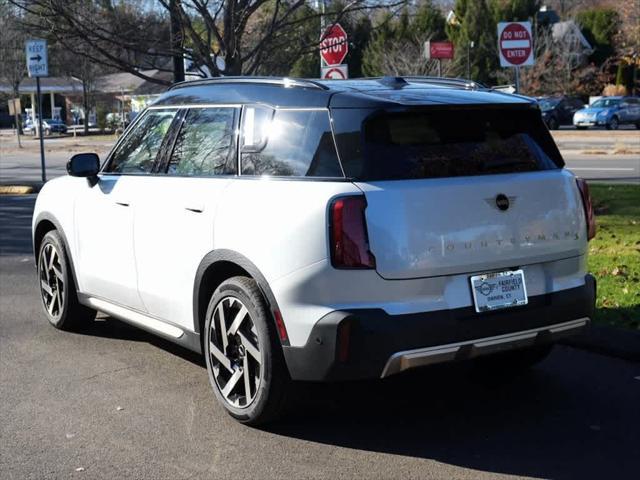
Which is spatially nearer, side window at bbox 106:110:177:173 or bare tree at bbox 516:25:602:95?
side window at bbox 106:110:177:173

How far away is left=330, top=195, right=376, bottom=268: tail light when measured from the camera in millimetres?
4465

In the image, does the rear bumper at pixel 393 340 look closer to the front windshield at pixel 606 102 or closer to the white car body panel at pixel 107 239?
the white car body panel at pixel 107 239

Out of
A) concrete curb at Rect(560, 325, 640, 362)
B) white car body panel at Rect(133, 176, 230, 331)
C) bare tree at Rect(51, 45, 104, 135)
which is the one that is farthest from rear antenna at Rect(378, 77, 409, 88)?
bare tree at Rect(51, 45, 104, 135)

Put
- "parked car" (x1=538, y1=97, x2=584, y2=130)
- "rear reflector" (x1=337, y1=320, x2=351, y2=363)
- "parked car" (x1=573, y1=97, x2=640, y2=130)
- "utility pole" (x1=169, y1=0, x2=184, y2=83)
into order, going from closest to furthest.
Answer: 1. "rear reflector" (x1=337, y1=320, x2=351, y2=363)
2. "utility pole" (x1=169, y1=0, x2=184, y2=83)
3. "parked car" (x1=573, y1=97, x2=640, y2=130)
4. "parked car" (x1=538, y1=97, x2=584, y2=130)

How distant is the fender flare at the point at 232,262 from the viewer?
187 inches

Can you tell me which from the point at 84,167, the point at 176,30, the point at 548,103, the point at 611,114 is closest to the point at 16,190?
the point at 176,30

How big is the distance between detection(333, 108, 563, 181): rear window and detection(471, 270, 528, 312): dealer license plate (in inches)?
21.4

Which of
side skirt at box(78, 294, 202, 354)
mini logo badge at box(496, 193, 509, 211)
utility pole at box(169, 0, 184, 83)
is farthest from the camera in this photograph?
utility pole at box(169, 0, 184, 83)

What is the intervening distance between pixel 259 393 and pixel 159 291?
47.5 inches

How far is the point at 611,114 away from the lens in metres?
41.1

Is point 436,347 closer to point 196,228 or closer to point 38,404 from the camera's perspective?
point 196,228

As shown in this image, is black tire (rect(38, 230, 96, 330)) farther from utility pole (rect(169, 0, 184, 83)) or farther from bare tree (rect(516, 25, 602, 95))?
bare tree (rect(516, 25, 602, 95))

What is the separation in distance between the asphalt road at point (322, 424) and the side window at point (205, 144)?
135 centimetres

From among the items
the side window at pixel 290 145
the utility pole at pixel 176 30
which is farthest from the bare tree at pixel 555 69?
the side window at pixel 290 145
